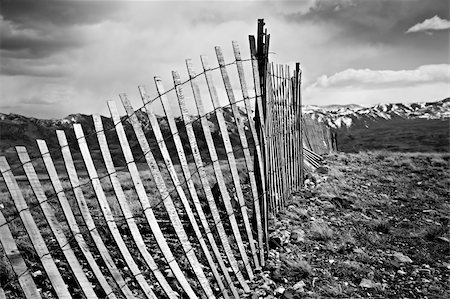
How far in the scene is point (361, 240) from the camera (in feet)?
18.2

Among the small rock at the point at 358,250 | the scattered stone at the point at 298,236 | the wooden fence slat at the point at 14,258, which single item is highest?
the wooden fence slat at the point at 14,258

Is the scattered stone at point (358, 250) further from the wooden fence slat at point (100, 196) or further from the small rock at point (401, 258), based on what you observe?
the wooden fence slat at point (100, 196)

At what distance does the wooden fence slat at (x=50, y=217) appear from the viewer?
2.64 meters

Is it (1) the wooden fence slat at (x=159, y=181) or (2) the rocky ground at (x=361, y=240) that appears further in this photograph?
(2) the rocky ground at (x=361, y=240)

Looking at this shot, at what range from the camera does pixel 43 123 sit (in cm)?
10406

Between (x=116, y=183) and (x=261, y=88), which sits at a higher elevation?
(x=261, y=88)

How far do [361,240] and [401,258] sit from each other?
655 millimetres

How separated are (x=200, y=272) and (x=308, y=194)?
4.35 metres

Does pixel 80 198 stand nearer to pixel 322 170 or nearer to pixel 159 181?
pixel 159 181

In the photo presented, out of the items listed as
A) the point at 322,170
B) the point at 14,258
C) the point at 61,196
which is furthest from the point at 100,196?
the point at 322,170

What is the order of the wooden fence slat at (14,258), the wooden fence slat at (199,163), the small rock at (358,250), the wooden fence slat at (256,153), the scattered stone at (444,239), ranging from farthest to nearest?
the scattered stone at (444,239), the small rock at (358,250), the wooden fence slat at (256,153), the wooden fence slat at (199,163), the wooden fence slat at (14,258)

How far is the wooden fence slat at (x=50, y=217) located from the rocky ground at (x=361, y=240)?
1.91 metres

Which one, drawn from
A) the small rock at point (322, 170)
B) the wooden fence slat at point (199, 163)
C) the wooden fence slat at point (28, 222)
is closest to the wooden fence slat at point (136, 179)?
the wooden fence slat at point (199, 163)

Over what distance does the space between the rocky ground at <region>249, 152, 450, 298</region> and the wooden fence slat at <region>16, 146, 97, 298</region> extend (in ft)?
6.26
